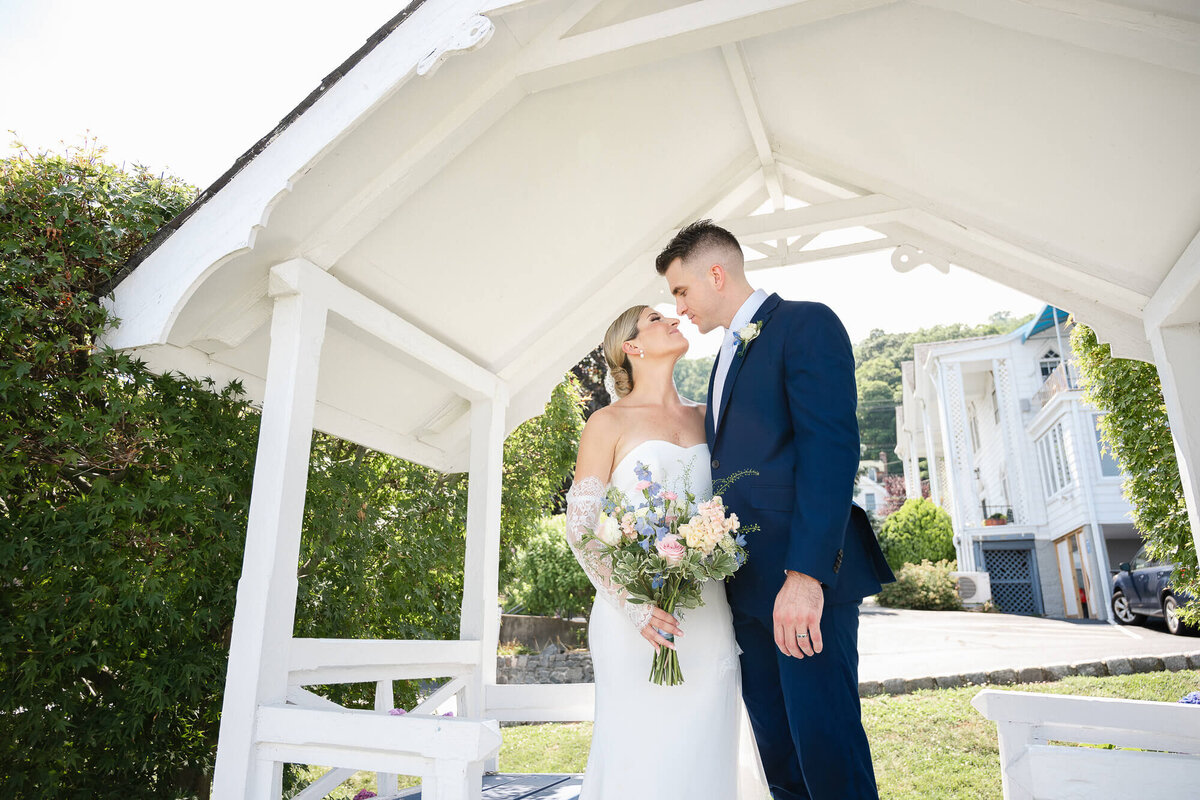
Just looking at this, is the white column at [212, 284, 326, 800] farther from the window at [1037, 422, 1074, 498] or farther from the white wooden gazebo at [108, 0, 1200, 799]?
the window at [1037, 422, 1074, 498]

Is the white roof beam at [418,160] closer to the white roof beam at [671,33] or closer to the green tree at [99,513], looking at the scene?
the white roof beam at [671,33]

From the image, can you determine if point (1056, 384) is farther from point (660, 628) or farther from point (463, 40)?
point (463, 40)

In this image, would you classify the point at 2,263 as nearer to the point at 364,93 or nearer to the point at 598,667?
the point at 364,93

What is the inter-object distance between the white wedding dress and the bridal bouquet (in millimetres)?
97

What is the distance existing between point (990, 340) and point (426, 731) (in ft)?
80.3

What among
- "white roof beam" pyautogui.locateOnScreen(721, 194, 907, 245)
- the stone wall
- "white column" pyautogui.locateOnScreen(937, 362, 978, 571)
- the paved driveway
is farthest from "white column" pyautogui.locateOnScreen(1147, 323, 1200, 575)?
"white column" pyautogui.locateOnScreen(937, 362, 978, 571)

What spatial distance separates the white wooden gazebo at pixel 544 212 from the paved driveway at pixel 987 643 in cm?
593

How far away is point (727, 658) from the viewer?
2.76 meters

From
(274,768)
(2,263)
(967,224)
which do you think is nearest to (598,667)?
(274,768)

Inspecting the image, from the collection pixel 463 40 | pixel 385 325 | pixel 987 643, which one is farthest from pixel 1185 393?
pixel 987 643

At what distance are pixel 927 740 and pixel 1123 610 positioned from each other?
1098cm

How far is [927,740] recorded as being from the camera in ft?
21.2

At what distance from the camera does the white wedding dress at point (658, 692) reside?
263 centimetres

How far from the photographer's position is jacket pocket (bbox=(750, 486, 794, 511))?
2.56 meters
